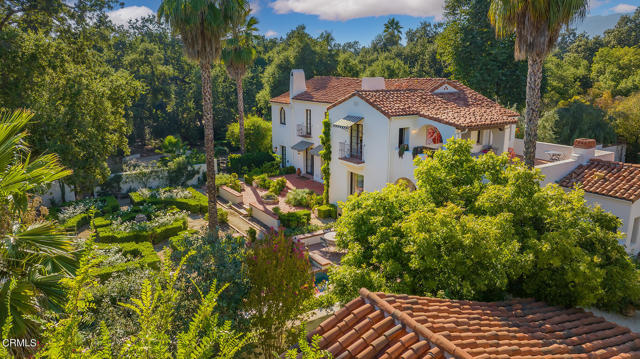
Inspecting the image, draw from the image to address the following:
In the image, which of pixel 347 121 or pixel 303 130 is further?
pixel 303 130

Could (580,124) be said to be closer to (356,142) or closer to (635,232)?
(635,232)

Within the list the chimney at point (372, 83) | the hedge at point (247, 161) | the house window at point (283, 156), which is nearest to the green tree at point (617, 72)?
the chimney at point (372, 83)

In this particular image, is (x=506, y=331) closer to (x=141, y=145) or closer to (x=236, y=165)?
(x=236, y=165)

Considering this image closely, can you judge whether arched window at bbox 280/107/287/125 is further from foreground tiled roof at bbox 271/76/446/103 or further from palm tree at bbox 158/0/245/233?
palm tree at bbox 158/0/245/233

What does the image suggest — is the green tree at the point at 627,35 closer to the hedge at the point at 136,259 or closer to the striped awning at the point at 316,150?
the striped awning at the point at 316,150

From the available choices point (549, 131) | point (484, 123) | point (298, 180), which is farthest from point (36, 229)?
point (549, 131)

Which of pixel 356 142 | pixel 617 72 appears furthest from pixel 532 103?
pixel 617 72
